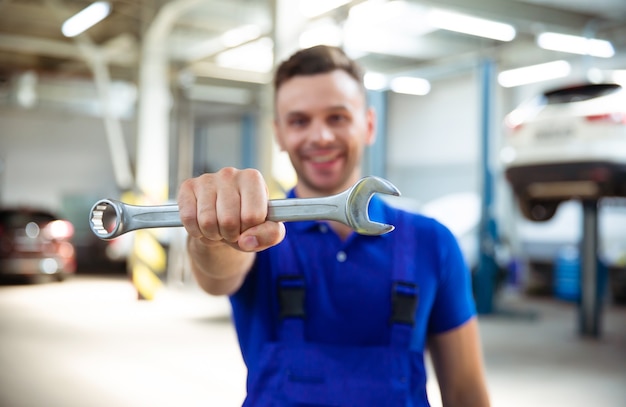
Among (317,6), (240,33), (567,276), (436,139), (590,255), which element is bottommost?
(567,276)

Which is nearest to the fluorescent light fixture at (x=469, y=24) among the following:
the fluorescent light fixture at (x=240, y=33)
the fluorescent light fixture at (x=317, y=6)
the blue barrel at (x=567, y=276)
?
the fluorescent light fixture at (x=240, y=33)

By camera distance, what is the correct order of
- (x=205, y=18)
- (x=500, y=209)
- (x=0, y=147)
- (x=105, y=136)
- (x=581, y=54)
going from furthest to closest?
(x=105, y=136)
(x=0, y=147)
(x=500, y=209)
(x=581, y=54)
(x=205, y=18)

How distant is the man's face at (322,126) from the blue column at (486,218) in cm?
557

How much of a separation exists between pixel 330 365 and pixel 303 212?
2.09 ft

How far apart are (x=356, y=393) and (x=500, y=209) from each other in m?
10.5

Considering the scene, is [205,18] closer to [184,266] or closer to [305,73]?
[184,266]

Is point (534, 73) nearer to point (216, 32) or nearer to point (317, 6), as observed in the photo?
point (216, 32)

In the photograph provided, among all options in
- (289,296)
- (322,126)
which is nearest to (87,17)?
(322,126)

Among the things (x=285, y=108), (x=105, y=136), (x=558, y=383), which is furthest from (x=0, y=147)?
(x=285, y=108)

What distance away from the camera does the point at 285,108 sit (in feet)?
4.37

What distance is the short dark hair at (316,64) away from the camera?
1338 mm

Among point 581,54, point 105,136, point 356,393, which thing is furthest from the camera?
point 105,136

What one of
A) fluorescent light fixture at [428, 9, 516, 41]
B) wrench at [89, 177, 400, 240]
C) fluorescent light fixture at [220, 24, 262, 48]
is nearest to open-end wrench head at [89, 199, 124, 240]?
wrench at [89, 177, 400, 240]

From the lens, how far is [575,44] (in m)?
9.06
